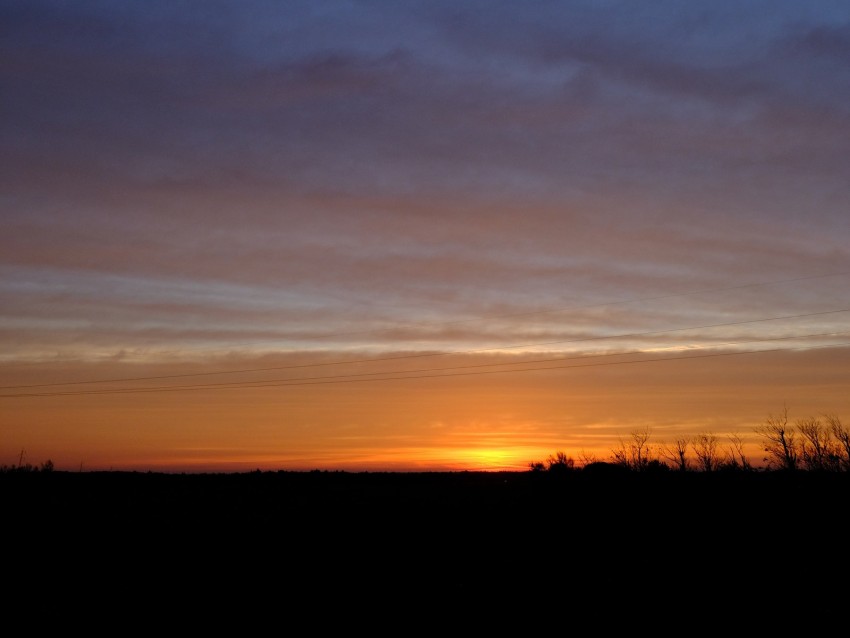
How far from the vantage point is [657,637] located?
45.7 feet

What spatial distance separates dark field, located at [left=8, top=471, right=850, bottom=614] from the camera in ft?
60.3

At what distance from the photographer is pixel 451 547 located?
80.9 ft

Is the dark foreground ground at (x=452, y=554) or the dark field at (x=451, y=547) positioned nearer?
the dark foreground ground at (x=452, y=554)

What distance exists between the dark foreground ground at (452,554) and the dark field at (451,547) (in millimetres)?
90

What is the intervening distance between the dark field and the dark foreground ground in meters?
0.09

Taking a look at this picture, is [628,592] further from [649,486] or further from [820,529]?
[649,486]

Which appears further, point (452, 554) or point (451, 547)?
point (451, 547)

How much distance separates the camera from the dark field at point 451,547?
18.4 metres

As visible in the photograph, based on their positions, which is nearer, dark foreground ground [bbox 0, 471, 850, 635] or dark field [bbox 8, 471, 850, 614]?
dark foreground ground [bbox 0, 471, 850, 635]

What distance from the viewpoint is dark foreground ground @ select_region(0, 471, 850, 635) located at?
681 inches

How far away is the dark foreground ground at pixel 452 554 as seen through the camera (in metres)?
17.3

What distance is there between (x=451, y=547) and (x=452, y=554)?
4.56ft

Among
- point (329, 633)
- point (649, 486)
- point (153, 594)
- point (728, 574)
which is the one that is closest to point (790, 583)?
point (728, 574)

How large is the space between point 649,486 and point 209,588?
24.0 m
